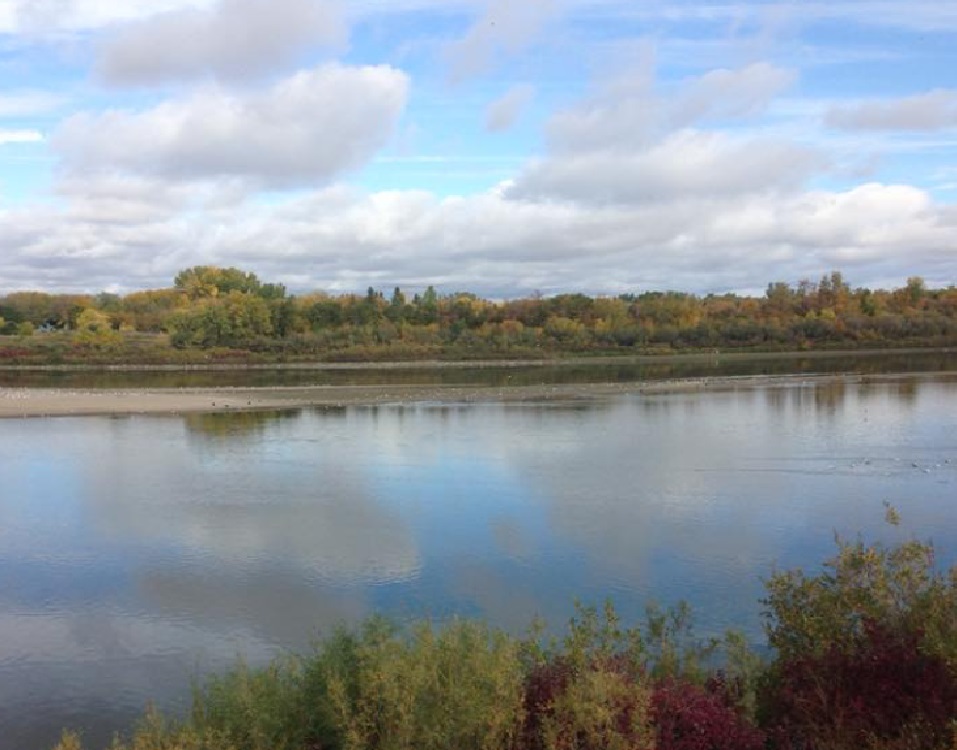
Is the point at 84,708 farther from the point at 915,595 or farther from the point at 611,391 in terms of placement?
the point at 611,391

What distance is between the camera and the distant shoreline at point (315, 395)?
140 ft

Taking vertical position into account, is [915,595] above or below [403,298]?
below

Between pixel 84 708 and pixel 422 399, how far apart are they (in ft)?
120

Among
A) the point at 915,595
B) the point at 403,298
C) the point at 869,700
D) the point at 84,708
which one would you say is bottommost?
the point at 84,708

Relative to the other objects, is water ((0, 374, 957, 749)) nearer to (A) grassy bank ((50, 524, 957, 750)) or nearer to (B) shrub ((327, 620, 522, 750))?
(A) grassy bank ((50, 524, 957, 750))

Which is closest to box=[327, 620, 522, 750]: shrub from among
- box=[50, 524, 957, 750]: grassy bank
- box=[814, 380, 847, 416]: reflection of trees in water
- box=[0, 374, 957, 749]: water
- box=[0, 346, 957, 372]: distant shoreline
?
box=[50, 524, 957, 750]: grassy bank

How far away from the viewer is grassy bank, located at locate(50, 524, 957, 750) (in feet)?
20.9

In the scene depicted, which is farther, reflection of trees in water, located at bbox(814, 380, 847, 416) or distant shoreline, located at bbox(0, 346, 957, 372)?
distant shoreline, located at bbox(0, 346, 957, 372)

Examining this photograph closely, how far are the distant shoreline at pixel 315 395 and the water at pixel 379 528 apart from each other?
31.6 ft

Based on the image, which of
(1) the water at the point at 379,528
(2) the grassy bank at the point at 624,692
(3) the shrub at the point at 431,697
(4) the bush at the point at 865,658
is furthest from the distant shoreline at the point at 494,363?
(3) the shrub at the point at 431,697

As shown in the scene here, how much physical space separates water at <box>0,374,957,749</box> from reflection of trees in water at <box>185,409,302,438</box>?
1.56ft

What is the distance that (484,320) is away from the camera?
11231 centimetres

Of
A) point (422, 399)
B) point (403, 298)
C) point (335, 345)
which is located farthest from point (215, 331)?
point (422, 399)

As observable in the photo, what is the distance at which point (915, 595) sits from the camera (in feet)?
25.6
